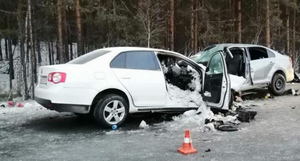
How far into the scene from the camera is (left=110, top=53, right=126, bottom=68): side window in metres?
6.61

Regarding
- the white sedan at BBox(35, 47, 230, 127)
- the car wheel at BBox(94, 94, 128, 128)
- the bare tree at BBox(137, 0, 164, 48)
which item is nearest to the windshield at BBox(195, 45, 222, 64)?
the white sedan at BBox(35, 47, 230, 127)

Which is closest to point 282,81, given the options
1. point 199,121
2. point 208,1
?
point 199,121

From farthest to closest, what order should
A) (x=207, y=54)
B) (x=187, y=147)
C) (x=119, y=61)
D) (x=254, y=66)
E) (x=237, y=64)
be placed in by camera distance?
(x=207, y=54)
(x=254, y=66)
(x=237, y=64)
(x=119, y=61)
(x=187, y=147)

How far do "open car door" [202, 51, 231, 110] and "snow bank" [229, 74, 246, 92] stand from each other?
5.71 ft

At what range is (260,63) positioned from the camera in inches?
403

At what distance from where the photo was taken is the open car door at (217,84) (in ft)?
23.0

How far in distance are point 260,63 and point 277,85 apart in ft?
3.93

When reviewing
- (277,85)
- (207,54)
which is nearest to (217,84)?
(207,54)

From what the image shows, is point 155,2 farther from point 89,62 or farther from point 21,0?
point 89,62

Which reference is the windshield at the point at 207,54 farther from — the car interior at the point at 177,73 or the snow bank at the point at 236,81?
the car interior at the point at 177,73

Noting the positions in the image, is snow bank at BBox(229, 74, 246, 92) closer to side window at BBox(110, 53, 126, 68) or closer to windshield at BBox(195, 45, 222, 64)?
windshield at BBox(195, 45, 222, 64)

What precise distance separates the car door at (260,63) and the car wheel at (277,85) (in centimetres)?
40

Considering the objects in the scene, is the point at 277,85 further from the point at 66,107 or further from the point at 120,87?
the point at 66,107

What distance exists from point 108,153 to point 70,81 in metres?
1.82
